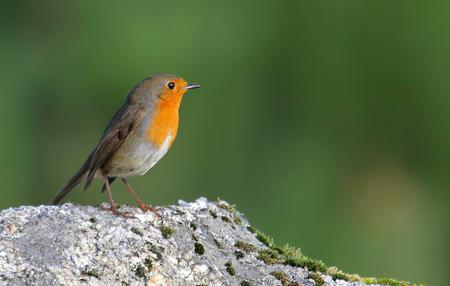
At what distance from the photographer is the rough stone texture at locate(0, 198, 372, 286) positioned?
647cm

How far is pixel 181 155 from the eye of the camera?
2022 centimetres

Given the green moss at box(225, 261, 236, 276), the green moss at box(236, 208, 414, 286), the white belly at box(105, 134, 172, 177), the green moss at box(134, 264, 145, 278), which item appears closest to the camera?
the green moss at box(134, 264, 145, 278)

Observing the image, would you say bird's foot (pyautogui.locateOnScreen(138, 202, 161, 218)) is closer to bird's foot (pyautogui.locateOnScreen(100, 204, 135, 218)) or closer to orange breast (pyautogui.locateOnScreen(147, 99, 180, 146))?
bird's foot (pyautogui.locateOnScreen(100, 204, 135, 218))

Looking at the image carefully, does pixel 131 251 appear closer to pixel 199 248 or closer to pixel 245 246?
pixel 199 248

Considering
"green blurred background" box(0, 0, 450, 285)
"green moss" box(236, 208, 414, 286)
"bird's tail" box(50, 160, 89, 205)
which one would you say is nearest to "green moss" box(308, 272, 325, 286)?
"green moss" box(236, 208, 414, 286)

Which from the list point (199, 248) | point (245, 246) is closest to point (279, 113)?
point (245, 246)

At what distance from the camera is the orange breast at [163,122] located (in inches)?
357

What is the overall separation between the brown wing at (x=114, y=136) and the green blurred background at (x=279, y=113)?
29.0ft

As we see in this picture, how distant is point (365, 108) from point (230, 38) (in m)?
3.60

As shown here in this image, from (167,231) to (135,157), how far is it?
6.45ft

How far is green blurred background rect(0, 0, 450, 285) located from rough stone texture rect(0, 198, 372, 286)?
34.8ft

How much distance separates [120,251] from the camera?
6.78 metres

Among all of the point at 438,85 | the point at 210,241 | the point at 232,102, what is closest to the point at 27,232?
the point at 210,241

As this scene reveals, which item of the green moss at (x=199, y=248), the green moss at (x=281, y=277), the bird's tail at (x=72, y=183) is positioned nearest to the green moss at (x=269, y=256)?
the green moss at (x=281, y=277)
